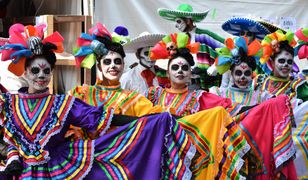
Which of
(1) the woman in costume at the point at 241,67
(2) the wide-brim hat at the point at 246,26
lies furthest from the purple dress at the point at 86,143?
(2) the wide-brim hat at the point at 246,26

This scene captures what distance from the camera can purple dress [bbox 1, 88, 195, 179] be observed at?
10.2 feet

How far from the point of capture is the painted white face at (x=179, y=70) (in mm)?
3979

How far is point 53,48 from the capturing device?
3.33 m

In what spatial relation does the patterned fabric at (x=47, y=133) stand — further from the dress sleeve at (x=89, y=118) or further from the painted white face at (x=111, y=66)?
the painted white face at (x=111, y=66)

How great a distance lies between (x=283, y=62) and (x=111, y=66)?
4.96ft

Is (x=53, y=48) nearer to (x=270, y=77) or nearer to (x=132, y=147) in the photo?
(x=132, y=147)

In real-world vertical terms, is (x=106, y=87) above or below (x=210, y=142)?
above

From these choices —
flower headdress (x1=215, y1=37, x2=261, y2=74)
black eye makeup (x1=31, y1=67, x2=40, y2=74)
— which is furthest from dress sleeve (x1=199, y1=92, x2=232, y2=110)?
black eye makeup (x1=31, y1=67, x2=40, y2=74)

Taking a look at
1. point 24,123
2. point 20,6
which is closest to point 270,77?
point 24,123

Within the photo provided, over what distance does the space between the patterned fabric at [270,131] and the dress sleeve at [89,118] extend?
0.97 m

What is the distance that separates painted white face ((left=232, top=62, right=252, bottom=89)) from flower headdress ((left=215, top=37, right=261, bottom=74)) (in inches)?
1.8

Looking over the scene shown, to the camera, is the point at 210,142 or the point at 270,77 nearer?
the point at 210,142

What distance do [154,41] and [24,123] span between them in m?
1.98

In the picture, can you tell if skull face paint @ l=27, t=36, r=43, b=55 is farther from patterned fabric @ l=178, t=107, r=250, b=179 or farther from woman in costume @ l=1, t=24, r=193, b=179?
patterned fabric @ l=178, t=107, r=250, b=179
